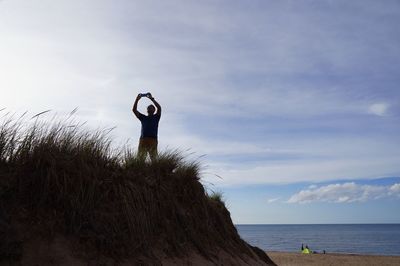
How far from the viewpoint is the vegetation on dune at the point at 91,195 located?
Result: 6336 mm

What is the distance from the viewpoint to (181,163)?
934 cm

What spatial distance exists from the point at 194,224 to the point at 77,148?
3126mm

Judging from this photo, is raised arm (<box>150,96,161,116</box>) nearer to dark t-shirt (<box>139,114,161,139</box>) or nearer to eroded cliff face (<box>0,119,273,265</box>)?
dark t-shirt (<box>139,114,161,139</box>)

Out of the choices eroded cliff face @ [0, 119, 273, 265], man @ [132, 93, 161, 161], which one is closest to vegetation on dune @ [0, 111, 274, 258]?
eroded cliff face @ [0, 119, 273, 265]

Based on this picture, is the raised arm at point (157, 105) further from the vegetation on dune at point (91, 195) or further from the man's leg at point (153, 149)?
the vegetation on dune at point (91, 195)

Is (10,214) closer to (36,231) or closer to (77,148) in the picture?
(36,231)

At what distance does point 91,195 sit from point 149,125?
12.9 feet

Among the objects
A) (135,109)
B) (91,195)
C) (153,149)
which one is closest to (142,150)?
(153,149)

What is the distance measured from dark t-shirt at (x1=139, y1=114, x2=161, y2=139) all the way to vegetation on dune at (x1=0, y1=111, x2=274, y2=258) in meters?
1.73

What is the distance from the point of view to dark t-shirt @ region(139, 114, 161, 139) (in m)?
10.3

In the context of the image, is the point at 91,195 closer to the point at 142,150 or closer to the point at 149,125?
the point at 142,150

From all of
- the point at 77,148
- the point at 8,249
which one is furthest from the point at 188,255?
the point at 8,249

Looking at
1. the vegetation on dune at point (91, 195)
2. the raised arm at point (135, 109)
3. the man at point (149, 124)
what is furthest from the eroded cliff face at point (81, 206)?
the raised arm at point (135, 109)

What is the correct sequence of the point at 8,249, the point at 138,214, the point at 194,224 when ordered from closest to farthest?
1. the point at 8,249
2. the point at 138,214
3. the point at 194,224
